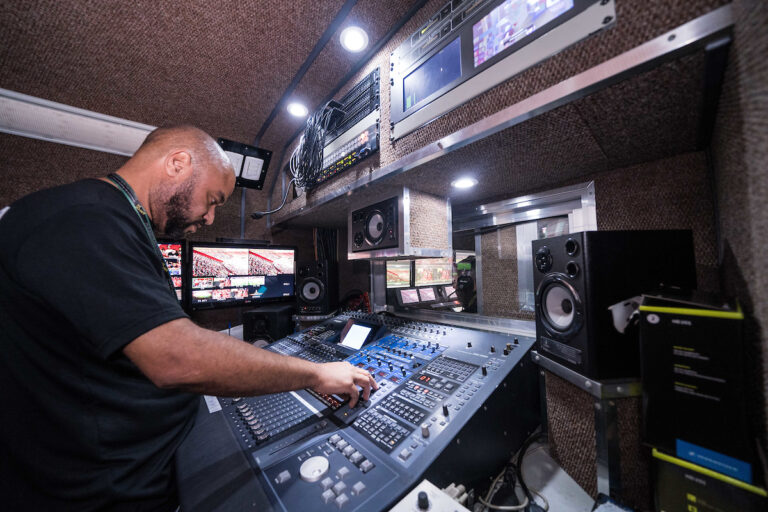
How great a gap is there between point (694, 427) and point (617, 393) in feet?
0.47

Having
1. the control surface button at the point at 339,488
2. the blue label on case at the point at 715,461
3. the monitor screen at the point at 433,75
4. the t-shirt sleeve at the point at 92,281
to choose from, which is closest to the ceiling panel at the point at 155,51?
the monitor screen at the point at 433,75

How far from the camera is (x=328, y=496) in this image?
0.51 m

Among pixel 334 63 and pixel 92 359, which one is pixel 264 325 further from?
pixel 334 63

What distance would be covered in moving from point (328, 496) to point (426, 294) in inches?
74.7

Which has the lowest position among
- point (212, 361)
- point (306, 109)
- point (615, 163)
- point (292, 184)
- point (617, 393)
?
point (617, 393)

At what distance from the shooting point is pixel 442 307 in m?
2.53

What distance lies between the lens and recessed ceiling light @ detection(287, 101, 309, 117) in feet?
5.99

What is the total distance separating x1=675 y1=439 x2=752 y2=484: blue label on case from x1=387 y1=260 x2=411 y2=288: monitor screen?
1687 millimetres

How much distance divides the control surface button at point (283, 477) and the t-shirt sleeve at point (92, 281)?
434 millimetres

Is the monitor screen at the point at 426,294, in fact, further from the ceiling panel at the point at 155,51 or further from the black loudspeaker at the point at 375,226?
the ceiling panel at the point at 155,51

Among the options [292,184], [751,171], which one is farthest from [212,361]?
[292,184]

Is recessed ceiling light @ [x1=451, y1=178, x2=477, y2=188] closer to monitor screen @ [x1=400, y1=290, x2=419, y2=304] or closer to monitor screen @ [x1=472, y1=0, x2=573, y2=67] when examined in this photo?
monitor screen @ [x1=472, y1=0, x2=573, y2=67]

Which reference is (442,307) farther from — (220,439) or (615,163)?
(220,439)

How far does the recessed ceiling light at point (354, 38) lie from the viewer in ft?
4.17
